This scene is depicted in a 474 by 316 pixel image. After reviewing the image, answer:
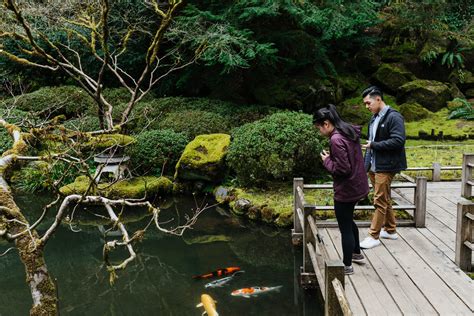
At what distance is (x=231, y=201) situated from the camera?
964 cm

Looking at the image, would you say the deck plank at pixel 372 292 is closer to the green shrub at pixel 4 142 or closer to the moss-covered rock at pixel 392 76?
the green shrub at pixel 4 142

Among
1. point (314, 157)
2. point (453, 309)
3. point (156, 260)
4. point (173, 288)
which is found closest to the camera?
point (453, 309)

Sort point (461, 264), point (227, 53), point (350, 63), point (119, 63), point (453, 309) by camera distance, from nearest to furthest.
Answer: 1. point (453, 309)
2. point (461, 264)
3. point (227, 53)
4. point (119, 63)
5. point (350, 63)

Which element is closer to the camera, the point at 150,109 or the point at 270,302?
the point at 270,302

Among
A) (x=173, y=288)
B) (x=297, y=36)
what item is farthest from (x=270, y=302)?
(x=297, y=36)

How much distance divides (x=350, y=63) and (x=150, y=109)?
833cm

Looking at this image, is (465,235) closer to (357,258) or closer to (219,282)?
(357,258)

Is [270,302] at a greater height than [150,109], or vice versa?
[150,109]

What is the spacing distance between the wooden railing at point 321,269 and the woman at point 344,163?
1.36 ft

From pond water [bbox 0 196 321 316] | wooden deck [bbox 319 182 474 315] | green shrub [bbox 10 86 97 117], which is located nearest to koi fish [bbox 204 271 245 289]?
pond water [bbox 0 196 321 316]

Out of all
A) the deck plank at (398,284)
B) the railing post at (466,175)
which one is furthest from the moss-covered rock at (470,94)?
the deck plank at (398,284)

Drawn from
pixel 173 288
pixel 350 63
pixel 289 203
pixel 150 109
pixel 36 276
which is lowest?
pixel 173 288

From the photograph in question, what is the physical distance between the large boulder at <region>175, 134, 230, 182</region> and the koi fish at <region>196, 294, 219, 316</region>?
476 cm

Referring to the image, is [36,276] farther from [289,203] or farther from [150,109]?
[150,109]
